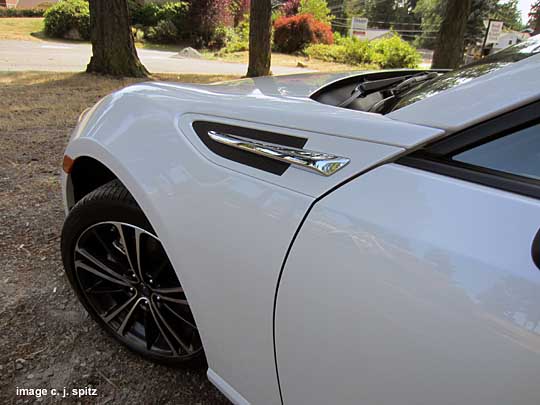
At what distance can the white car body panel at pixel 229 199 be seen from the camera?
1.09 m

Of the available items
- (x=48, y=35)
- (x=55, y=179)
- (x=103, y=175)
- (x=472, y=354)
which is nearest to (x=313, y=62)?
(x=48, y=35)

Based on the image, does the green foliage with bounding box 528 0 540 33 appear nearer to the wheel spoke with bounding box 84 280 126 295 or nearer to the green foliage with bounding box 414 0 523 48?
the green foliage with bounding box 414 0 523 48

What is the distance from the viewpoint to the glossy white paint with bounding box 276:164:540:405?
2.64ft

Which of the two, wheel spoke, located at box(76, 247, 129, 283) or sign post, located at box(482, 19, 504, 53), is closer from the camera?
wheel spoke, located at box(76, 247, 129, 283)

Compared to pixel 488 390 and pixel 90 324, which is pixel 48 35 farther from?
pixel 488 390

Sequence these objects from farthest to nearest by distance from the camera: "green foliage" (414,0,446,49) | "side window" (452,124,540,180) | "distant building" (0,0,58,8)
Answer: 1. "green foliage" (414,0,446,49)
2. "distant building" (0,0,58,8)
3. "side window" (452,124,540,180)

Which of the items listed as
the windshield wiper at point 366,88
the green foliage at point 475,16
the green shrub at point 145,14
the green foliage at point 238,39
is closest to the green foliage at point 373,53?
the green foliage at point 238,39

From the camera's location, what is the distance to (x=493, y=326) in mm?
812

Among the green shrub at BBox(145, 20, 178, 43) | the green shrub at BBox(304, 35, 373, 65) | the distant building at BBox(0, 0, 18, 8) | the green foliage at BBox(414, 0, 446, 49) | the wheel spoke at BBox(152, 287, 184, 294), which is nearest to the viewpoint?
the wheel spoke at BBox(152, 287, 184, 294)

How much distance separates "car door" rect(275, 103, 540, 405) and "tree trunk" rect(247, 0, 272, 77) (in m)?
8.74

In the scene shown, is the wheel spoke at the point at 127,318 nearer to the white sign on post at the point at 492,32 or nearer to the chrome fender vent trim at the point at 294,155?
the chrome fender vent trim at the point at 294,155

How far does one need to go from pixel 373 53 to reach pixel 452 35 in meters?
11.1

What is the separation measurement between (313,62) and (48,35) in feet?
45.4

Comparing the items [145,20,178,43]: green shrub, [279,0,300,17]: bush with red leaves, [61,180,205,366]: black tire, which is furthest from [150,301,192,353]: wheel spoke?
[279,0,300,17]: bush with red leaves
